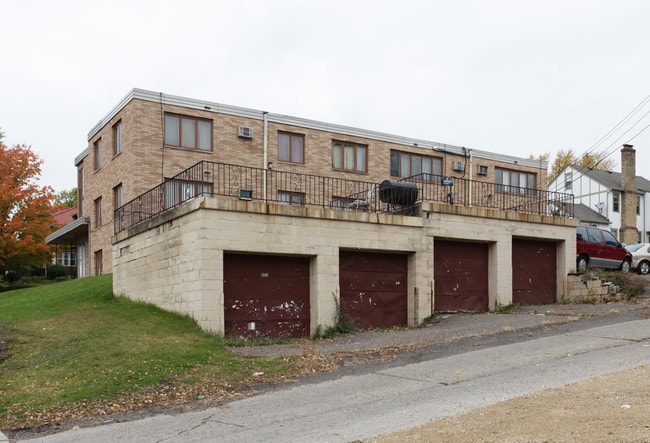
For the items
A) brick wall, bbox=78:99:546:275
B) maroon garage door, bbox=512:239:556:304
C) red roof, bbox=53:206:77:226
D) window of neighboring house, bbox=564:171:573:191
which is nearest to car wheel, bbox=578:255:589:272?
maroon garage door, bbox=512:239:556:304

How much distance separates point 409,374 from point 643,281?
13266 millimetres

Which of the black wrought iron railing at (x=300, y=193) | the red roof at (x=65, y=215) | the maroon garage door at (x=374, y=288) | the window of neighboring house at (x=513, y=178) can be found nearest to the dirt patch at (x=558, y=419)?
the maroon garage door at (x=374, y=288)

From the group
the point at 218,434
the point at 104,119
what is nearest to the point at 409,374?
the point at 218,434

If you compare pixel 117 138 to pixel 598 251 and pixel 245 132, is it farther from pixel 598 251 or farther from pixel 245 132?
pixel 598 251

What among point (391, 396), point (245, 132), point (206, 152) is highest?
point (245, 132)

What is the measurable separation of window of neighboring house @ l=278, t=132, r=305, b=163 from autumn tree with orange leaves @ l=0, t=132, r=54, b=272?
485 inches

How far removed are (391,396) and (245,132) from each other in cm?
1995

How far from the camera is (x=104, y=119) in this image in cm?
2894

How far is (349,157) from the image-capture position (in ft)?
103

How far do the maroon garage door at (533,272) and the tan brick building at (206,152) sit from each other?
4181mm

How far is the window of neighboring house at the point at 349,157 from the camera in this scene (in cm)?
3094

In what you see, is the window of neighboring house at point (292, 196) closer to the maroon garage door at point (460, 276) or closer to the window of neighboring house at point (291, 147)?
the window of neighboring house at point (291, 147)

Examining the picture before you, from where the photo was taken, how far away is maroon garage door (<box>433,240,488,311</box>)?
62.0 feet

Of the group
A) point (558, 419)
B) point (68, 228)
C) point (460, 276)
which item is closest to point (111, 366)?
point (558, 419)
